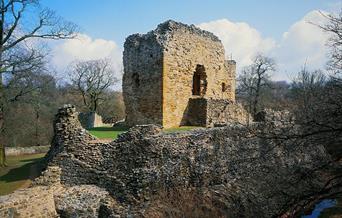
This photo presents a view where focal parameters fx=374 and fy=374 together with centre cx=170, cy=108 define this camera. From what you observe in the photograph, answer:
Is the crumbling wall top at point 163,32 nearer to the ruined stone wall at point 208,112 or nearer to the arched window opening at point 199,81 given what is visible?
the arched window opening at point 199,81

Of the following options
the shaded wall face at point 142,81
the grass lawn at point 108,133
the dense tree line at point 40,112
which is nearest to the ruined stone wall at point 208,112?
the shaded wall face at point 142,81

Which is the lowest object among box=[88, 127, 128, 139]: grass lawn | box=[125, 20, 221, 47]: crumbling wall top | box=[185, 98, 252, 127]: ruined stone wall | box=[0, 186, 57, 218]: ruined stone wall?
box=[0, 186, 57, 218]: ruined stone wall

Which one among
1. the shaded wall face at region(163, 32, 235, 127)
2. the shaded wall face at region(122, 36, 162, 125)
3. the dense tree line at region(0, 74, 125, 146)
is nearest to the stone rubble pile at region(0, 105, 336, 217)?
the shaded wall face at region(163, 32, 235, 127)

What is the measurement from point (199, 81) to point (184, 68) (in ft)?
8.04

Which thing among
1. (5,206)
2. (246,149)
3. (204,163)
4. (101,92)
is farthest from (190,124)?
(101,92)

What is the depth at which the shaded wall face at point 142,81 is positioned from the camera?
15713 mm

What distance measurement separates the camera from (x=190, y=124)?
55.7ft

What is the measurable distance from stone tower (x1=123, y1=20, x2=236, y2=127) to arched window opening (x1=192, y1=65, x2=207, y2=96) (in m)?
0.12

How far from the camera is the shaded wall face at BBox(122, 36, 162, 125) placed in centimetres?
1571

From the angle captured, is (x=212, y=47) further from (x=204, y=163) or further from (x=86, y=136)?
(x=86, y=136)

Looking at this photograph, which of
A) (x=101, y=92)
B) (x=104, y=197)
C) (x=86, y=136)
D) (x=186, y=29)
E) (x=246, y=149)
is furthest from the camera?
(x=101, y=92)

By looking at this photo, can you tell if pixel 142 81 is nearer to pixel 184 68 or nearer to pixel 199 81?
pixel 184 68

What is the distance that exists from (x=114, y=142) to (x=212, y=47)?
8.83 meters

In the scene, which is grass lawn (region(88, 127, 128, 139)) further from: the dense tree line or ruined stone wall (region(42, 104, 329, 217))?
the dense tree line
